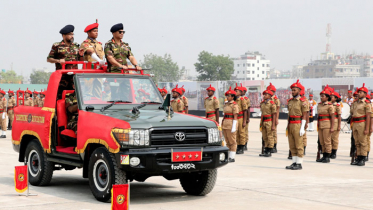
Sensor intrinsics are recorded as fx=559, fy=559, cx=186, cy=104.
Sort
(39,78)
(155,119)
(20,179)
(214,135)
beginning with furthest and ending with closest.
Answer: (39,78) < (20,179) < (214,135) < (155,119)

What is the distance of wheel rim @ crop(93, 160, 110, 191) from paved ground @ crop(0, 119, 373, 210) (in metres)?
0.27

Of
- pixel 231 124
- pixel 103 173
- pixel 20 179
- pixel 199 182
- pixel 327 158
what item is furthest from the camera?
pixel 327 158

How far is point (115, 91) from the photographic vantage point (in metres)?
9.34

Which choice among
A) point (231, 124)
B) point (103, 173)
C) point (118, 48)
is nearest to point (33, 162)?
point (103, 173)

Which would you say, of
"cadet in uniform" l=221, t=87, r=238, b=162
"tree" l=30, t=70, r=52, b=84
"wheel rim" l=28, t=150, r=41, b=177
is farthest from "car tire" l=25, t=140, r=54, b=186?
"tree" l=30, t=70, r=52, b=84

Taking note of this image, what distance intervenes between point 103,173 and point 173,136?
1.22 m

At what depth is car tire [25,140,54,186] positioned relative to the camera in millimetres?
9836

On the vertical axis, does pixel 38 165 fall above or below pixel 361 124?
below

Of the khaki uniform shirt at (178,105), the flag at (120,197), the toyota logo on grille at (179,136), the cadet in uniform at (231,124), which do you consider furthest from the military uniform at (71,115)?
the khaki uniform shirt at (178,105)

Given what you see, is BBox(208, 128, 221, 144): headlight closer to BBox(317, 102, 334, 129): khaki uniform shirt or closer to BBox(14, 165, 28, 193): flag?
BBox(14, 165, 28, 193): flag

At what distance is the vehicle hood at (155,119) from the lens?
793cm

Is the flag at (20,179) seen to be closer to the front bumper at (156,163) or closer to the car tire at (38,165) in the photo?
the car tire at (38,165)

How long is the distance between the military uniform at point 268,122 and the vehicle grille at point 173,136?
27.2 feet

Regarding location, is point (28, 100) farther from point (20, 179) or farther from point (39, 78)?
point (39, 78)
